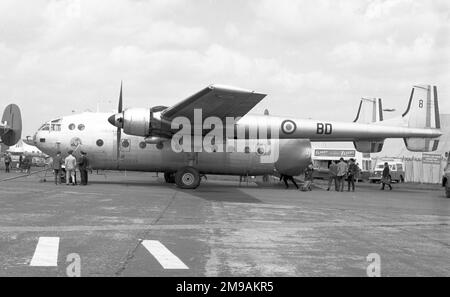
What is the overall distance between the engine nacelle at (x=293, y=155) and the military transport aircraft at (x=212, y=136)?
0.05 m

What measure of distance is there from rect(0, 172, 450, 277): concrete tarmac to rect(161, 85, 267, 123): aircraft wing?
4886mm

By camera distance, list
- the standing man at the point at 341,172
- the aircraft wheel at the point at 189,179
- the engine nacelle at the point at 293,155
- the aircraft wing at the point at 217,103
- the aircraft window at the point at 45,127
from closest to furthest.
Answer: the aircraft wing at the point at 217,103 → the aircraft wheel at the point at 189,179 → the aircraft window at the point at 45,127 → the engine nacelle at the point at 293,155 → the standing man at the point at 341,172

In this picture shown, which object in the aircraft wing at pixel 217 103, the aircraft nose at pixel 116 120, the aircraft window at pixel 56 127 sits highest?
the aircraft wing at pixel 217 103

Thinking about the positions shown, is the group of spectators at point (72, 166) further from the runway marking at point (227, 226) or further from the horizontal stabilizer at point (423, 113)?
the horizontal stabilizer at point (423, 113)

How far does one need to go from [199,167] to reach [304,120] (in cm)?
573

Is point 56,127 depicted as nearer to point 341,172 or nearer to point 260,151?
point 260,151

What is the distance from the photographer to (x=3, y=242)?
7.90m

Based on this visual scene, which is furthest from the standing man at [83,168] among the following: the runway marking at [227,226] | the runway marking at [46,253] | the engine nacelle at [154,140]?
the runway marking at [46,253]

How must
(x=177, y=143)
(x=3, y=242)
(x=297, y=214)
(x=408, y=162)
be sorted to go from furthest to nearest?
(x=408, y=162)
(x=177, y=143)
(x=297, y=214)
(x=3, y=242)

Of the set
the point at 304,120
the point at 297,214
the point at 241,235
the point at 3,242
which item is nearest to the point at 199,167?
the point at 304,120

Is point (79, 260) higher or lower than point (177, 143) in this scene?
lower

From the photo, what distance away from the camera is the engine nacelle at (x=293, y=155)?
24.8 m

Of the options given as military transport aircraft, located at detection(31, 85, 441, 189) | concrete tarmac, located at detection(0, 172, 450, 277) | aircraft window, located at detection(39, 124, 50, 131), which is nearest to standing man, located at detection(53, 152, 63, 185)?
military transport aircraft, located at detection(31, 85, 441, 189)
